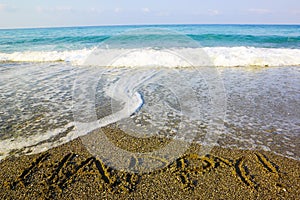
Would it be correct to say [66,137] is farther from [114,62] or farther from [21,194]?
[114,62]

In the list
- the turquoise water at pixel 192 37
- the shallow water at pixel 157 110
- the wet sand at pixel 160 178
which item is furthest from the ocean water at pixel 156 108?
the turquoise water at pixel 192 37

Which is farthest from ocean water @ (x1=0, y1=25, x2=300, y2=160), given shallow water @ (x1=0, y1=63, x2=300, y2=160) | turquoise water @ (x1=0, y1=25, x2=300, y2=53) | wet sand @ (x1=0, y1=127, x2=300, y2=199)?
turquoise water @ (x1=0, y1=25, x2=300, y2=53)

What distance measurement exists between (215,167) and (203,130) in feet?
3.81

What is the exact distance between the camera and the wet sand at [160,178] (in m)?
2.45

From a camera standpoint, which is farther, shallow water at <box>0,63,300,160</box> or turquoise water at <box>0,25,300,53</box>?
turquoise water at <box>0,25,300,53</box>

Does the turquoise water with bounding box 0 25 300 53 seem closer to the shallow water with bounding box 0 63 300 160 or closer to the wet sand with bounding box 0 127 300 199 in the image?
the shallow water with bounding box 0 63 300 160

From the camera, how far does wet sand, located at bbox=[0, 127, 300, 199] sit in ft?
8.04

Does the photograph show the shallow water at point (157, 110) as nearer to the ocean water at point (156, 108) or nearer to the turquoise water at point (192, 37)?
the ocean water at point (156, 108)

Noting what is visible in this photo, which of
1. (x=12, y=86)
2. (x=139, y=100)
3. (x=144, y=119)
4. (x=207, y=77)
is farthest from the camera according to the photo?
(x=207, y=77)

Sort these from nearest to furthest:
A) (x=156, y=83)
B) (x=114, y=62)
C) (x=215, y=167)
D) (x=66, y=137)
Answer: (x=215, y=167) < (x=66, y=137) < (x=156, y=83) < (x=114, y=62)

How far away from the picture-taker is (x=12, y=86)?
6781 mm

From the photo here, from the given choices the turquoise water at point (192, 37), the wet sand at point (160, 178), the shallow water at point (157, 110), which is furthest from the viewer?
the turquoise water at point (192, 37)

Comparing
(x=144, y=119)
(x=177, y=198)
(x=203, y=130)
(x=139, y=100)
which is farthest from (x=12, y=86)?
(x=177, y=198)

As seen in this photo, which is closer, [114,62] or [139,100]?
[139,100]
